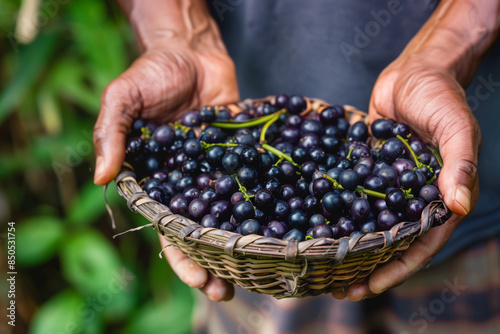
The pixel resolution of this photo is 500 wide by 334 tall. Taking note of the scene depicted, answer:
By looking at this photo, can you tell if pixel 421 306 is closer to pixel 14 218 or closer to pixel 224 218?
pixel 224 218

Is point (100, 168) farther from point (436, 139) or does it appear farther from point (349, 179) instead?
point (436, 139)

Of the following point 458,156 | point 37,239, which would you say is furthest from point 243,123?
point 37,239

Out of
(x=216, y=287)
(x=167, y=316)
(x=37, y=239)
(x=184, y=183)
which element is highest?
(x=184, y=183)

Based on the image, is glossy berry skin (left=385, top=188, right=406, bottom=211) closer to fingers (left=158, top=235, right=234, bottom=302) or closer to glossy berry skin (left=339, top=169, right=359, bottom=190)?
glossy berry skin (left=339, top=169, right=359, bottom=190)

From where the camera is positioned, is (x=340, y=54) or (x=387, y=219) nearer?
(x=387, y=219)

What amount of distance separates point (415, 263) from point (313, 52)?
0.96m

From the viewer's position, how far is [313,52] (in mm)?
1761

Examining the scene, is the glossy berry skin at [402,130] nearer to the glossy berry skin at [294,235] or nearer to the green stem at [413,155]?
the green stem at [413,155]

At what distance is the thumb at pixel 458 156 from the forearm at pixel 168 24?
37.9 inches

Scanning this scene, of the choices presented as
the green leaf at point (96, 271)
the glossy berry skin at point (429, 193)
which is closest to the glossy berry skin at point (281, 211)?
the glossy berry skin at point (429, 193)

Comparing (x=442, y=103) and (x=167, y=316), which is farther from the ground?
(x=442, y=103)

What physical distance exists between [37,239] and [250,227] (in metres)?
1.20

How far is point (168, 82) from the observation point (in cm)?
144

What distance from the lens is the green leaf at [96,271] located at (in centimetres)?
179
